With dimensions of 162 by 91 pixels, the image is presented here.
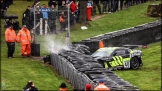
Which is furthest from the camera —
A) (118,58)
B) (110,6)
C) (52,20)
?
(110,6)

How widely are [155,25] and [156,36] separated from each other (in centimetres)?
74

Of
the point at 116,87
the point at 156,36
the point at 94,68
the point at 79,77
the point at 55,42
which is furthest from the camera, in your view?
the point at 156,36

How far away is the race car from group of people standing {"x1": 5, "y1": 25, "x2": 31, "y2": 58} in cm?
354

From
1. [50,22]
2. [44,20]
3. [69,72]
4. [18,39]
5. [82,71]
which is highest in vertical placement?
[44,20]

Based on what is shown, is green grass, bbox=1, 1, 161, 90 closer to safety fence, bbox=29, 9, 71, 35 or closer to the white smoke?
the white smoke

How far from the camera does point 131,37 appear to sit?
118ft

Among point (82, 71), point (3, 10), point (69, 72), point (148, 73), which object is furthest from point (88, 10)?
point (82, 71)

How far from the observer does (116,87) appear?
19.5 meters

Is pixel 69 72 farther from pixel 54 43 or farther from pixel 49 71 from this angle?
pixel 54 43

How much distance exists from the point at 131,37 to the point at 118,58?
7.73 metres

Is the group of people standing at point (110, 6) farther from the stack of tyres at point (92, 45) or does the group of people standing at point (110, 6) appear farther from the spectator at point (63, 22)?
the spectator at point (63, 22)

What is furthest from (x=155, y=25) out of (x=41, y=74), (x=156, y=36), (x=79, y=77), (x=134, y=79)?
(x=79, y=77)

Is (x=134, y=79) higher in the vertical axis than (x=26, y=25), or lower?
lower

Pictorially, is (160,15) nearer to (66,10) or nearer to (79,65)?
(66,10)
